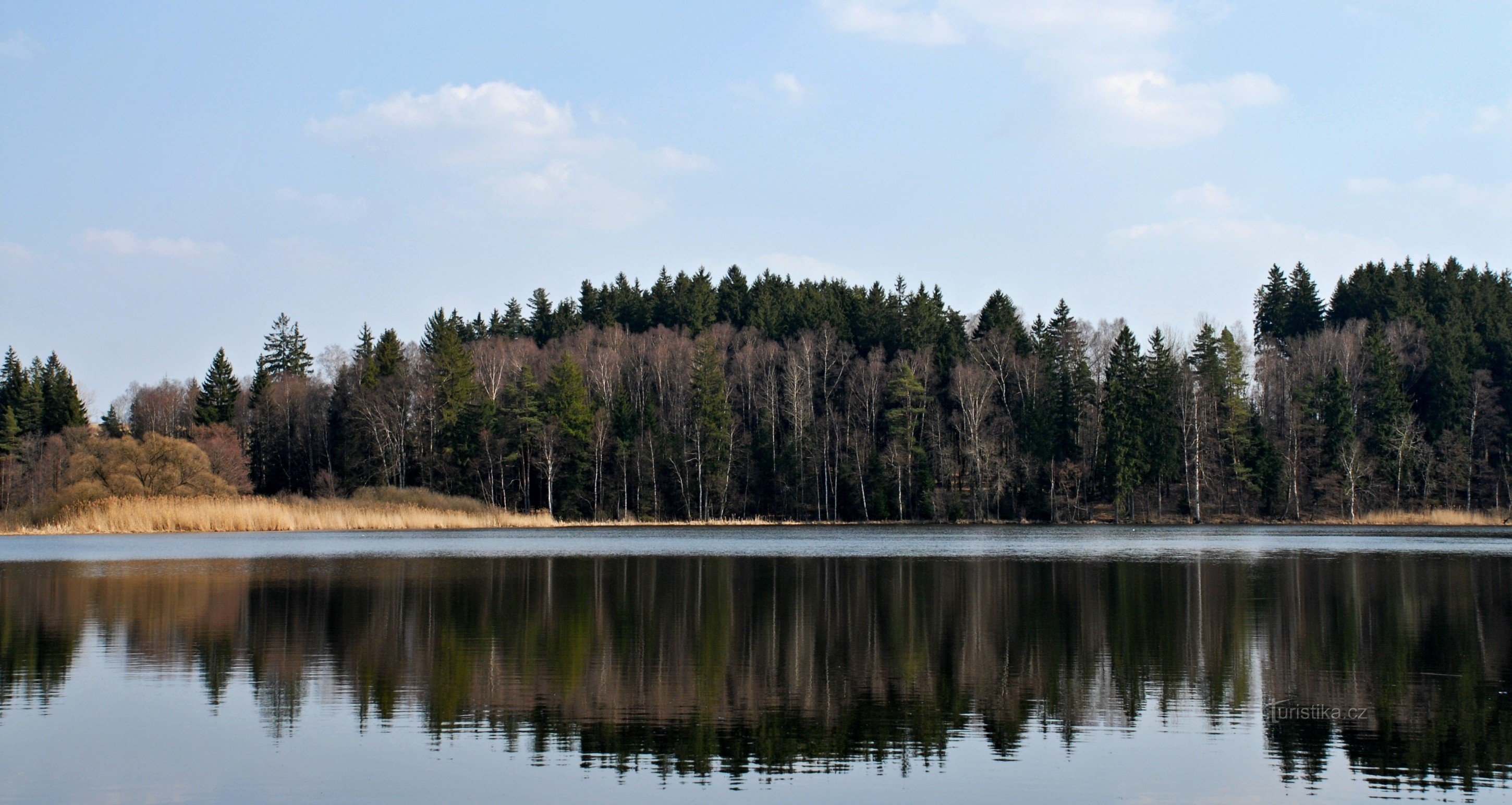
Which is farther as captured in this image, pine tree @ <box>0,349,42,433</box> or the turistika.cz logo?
pine tree @ <box>0,349,42,433</box>

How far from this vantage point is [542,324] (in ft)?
383

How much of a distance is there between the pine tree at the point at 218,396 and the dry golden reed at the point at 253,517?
36925 mm

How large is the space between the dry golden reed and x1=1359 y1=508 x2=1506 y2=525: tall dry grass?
5609 cm

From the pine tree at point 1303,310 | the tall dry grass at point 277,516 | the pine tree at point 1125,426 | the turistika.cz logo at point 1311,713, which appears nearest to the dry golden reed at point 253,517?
the tall dry grass at point 277,516

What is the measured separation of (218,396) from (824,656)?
97.0 metres

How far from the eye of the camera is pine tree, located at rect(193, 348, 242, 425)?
98.9m

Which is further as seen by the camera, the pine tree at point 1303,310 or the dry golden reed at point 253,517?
the pine tree at point 1303,310

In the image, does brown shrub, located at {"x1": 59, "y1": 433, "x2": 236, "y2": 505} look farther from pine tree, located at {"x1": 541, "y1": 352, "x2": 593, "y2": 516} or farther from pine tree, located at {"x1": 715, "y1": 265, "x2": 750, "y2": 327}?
pine tree, located at {"x1": 715, "y1": 265, "x2": 750, "y2": 327}

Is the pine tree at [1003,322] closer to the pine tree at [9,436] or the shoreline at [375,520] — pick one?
the shoreline at [375,520]

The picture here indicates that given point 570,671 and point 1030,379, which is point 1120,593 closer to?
point 570,671

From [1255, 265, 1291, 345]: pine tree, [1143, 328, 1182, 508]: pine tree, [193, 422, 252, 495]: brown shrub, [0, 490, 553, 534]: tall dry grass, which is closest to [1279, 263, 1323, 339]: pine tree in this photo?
[1255, 265, 1291, 345]: pine tree

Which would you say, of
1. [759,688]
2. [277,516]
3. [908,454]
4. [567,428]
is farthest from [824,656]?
[567,428]

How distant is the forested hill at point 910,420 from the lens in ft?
267

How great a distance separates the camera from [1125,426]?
8050cm
